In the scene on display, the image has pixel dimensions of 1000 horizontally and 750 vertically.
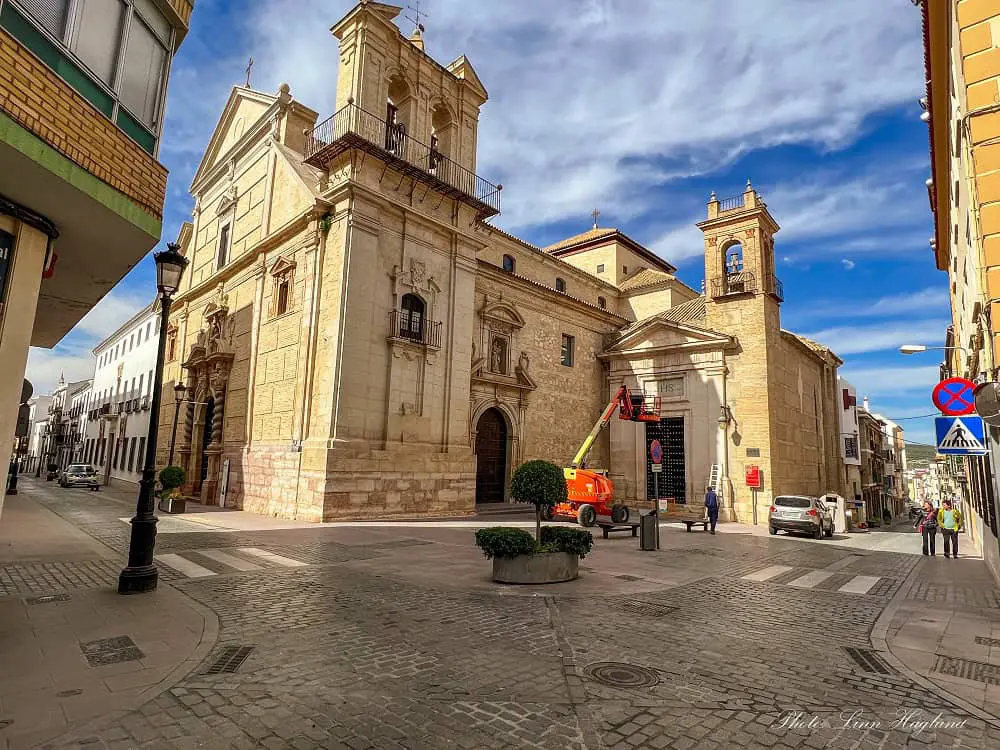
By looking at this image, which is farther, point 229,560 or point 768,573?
point 768,573

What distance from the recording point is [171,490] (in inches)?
726

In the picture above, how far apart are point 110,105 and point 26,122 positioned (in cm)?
156

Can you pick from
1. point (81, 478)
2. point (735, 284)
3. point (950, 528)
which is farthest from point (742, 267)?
point (81, 478)

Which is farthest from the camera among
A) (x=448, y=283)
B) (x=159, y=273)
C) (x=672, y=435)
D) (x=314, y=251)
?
(x=672, y=435)

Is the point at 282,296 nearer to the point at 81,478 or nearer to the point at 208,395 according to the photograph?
the point at 208,395

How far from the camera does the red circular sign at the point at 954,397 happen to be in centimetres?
659

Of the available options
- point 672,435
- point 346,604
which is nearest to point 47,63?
point 346,604

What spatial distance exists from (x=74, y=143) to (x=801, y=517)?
20869 millimetres

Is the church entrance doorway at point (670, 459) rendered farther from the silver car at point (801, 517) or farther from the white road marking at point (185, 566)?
the white road marking at point (185, 566)

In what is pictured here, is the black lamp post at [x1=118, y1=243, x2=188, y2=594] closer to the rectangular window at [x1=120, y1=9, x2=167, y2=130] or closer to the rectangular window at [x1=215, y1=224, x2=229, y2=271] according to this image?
the rectangular window at [x1=120, y1=9, x2=167, y2=130]

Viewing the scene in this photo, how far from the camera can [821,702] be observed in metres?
4.50

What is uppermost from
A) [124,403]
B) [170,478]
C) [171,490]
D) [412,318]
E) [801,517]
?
[412,318]

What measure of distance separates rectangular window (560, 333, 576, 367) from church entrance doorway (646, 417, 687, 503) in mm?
5114

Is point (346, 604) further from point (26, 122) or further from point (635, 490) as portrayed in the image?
point (635, 490)
